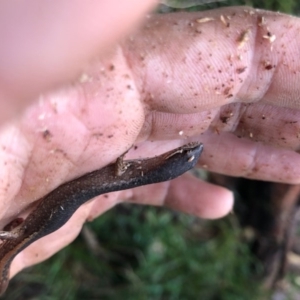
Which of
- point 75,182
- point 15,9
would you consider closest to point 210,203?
point 75,182

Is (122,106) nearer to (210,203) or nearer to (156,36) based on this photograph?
(156,36)

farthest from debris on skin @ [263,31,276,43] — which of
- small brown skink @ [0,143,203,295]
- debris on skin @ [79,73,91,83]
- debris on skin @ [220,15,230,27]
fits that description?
debris on skin @ [79,73,91,83]

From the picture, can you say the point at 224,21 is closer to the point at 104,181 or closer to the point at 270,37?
the point at 270,37

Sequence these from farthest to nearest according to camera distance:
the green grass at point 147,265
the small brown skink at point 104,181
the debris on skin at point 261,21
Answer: the green grass at point 147,265
the small brown skink at point 104,181
the debris on skin at point 261,21

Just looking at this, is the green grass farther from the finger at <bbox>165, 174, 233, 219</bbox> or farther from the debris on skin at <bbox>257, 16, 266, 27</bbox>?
the debris on skin at <bbox>257, 16, 266, 27</bbox>

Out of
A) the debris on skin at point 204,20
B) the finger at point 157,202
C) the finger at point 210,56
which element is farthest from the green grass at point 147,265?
the debris on skin at point 204,20

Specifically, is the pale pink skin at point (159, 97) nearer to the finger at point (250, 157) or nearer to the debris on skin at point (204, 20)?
the debris on skin at point (204, 20)
